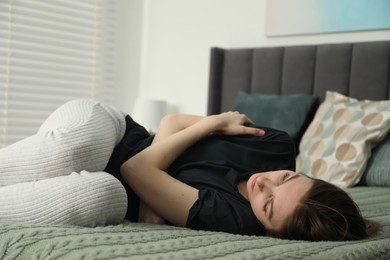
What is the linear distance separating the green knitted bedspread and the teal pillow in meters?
1.25

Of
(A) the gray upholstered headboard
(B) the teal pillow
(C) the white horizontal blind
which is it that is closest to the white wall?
(A) the gray upholstered headboard

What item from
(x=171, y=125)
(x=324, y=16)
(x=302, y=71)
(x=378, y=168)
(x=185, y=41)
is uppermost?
(x=324, y=16)

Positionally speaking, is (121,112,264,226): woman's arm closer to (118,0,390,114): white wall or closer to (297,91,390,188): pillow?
(297,91,390,188): pillow

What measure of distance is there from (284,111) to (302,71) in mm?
363

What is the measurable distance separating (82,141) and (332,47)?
213cm

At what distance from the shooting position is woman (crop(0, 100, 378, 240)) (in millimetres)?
1205

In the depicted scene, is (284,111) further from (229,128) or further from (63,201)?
(63,201)

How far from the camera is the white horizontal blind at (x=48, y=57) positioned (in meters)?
3.68

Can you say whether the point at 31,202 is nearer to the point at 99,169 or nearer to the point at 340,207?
the point at 99,169

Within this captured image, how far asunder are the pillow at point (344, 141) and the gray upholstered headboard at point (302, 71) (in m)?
0.25

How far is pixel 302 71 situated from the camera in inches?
125

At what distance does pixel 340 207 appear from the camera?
120 cm

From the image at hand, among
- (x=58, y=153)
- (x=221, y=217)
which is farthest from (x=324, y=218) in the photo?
(x=58, y=153)

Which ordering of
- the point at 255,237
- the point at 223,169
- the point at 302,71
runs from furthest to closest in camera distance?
1. the point at 302,71
2. the point at 223,169
3. the point at 255,237
